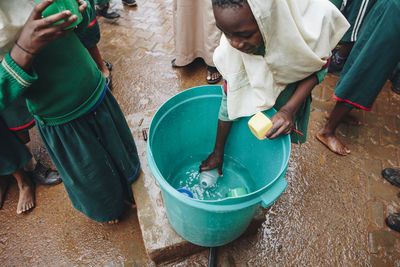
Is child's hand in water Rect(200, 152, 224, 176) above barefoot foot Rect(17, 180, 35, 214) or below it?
above

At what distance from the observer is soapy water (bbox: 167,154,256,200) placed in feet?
6.09

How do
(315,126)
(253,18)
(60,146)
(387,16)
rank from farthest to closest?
(315,126), (387,16), (60,146), (253,18)

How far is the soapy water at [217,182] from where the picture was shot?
1857mm

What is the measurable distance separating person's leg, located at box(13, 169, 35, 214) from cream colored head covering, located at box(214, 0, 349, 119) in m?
1.80

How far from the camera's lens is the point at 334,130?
2.26 m

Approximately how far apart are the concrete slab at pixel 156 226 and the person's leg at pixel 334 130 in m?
1.11

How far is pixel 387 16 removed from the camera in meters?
1.61

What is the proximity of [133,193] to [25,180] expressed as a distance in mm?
1023

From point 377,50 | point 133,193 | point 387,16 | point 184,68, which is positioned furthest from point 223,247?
point 184,68

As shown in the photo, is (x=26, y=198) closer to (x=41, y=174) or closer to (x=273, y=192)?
(x=41, y=174)

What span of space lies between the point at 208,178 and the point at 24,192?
4.99ft

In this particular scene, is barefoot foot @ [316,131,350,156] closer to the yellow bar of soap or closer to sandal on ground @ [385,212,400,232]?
sandal on ground @ [385,212,400,232]

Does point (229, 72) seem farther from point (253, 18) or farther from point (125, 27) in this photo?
point (125, 27)

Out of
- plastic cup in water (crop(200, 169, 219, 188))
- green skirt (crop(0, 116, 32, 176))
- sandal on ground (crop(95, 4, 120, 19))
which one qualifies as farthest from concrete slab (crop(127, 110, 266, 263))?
sandal on ground (crop(95, 4, 120, 19))
